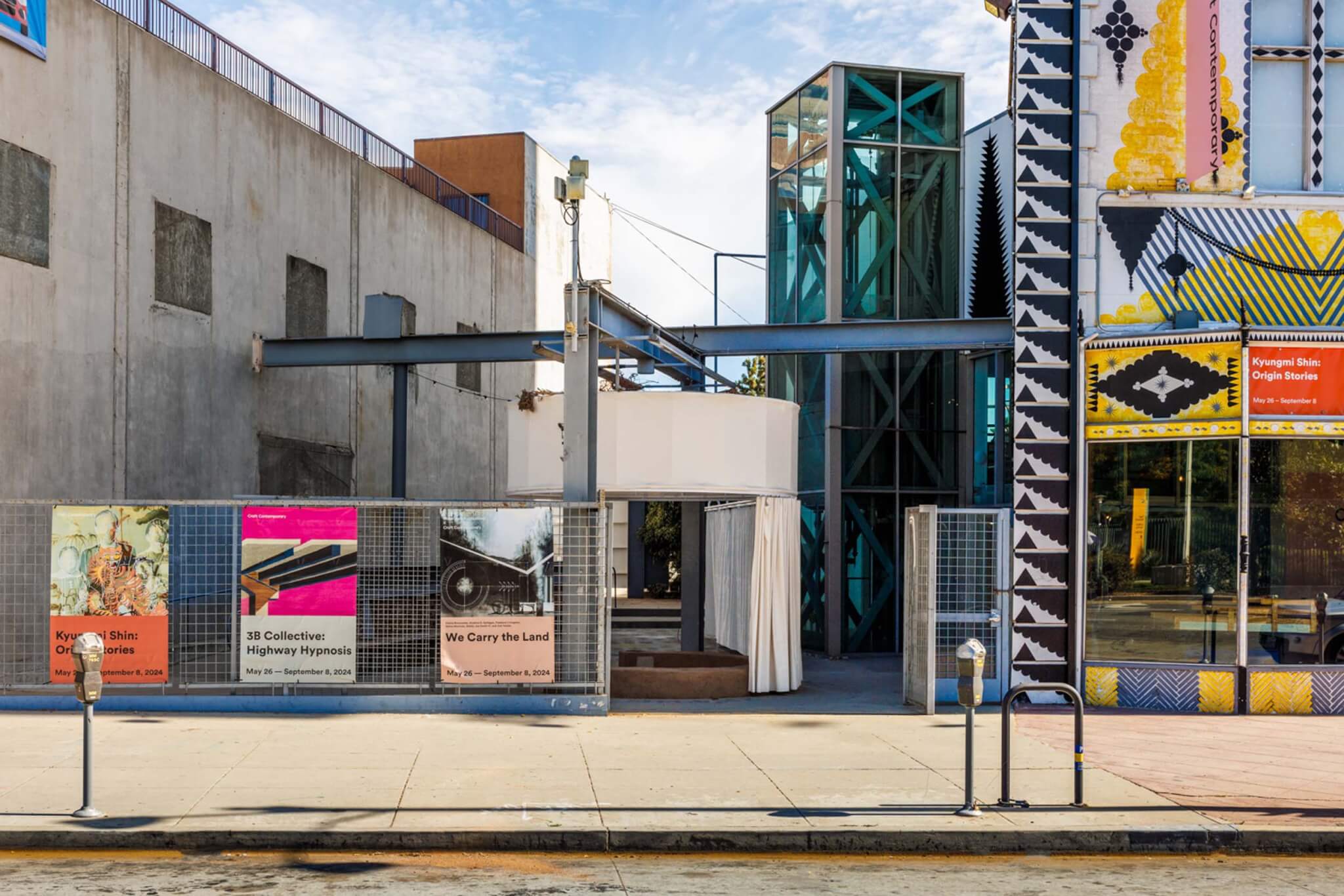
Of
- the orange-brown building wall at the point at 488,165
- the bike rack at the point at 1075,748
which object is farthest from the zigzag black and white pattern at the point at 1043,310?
the orange-brown building wall at the point at 488,165

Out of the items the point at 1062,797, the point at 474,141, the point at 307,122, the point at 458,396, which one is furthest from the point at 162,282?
the point at 474,141

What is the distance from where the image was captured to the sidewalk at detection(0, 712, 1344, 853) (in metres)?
9.76

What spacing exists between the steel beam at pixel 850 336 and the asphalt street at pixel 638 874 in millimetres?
11190

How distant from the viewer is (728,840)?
9789 millimetres

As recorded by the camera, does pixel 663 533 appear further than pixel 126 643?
Yes

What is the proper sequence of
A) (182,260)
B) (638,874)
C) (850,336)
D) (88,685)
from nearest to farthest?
1. (638,874)
2. (88,685)
3. (850,336)
4. (182,260)

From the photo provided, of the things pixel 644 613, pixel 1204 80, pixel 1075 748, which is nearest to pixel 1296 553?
pixel 1204 80

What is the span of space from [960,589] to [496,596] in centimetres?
550

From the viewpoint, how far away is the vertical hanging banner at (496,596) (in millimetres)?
15445

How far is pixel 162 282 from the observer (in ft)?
78.0

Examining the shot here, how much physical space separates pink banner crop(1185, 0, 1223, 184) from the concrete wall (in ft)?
51.8

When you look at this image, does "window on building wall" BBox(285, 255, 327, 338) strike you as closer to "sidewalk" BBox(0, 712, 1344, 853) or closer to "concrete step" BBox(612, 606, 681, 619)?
"concrete step" BBox(612, 606, 681, 619)

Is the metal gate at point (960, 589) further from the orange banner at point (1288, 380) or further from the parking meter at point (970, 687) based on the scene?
the parking meter at point (970, 687)

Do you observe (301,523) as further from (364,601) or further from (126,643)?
(126,643)
